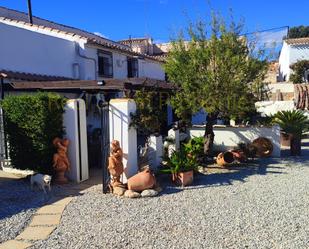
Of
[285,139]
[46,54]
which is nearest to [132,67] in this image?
[46,54]

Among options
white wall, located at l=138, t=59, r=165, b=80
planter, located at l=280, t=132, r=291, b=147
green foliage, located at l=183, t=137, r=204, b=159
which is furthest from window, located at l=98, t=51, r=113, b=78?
planter, located at l=280, t=132, r=291, b=147

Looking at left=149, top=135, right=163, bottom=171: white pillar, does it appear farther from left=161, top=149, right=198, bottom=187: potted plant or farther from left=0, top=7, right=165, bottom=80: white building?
left=0, top=7, right=165, bottom=80: white building

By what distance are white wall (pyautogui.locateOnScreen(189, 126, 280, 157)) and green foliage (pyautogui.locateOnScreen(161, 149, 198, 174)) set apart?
4.52 meters

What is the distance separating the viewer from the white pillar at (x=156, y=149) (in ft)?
38.7

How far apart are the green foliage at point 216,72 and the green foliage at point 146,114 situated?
1719 millimetres

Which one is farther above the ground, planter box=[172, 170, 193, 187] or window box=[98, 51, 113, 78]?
window box=[98, 51, 113, 78]

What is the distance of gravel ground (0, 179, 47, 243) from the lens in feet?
22.7

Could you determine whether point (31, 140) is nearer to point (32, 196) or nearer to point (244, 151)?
point (32, 196)

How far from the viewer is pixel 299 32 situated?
67750mm

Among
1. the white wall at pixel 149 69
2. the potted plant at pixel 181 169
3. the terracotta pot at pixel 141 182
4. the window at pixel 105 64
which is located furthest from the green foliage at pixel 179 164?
the white wall at pixel 149 69

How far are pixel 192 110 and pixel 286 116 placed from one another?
605cm

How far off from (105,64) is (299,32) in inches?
2188

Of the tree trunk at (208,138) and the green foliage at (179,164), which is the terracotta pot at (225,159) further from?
the green foliage at (179,164)

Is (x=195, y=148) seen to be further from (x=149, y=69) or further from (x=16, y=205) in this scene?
(x=149, y=69)
